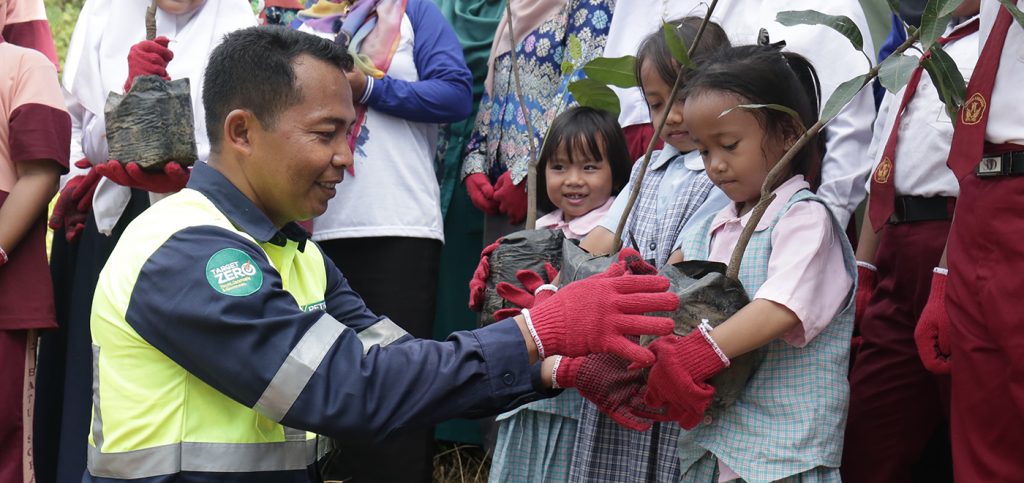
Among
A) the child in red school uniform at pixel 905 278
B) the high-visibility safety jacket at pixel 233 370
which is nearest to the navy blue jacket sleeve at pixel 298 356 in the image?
the high-visibility safety jacket at pixel 233 370

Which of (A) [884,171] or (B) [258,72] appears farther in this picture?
(A) [884,171]

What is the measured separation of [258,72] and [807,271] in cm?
112

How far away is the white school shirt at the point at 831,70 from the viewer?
2789 mm

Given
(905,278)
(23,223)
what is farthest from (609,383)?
(23,223)

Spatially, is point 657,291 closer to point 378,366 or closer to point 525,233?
point 378,366

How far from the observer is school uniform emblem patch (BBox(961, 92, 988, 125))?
2016 mm

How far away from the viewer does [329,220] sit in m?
3.47

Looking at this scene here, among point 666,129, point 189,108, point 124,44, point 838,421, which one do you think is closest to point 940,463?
point 838,421

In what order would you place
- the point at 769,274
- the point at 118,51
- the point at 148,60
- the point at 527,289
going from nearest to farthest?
1. the point at 769,274
2. the point at 527,289
3. the point at 148,60
4. the point at 118,51

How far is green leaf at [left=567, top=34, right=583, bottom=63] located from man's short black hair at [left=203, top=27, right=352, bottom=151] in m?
1.52

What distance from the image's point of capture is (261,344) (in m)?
1.81

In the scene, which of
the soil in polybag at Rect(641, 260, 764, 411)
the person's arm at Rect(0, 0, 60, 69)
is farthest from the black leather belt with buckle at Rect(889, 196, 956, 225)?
the person's arm at Rect(0, 0, 60, 69)

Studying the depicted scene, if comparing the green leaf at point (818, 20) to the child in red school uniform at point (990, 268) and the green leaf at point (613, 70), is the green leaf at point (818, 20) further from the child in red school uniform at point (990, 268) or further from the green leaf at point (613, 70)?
the green leaf at point (613, 70)

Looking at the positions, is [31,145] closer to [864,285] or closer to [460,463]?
[460,463]
